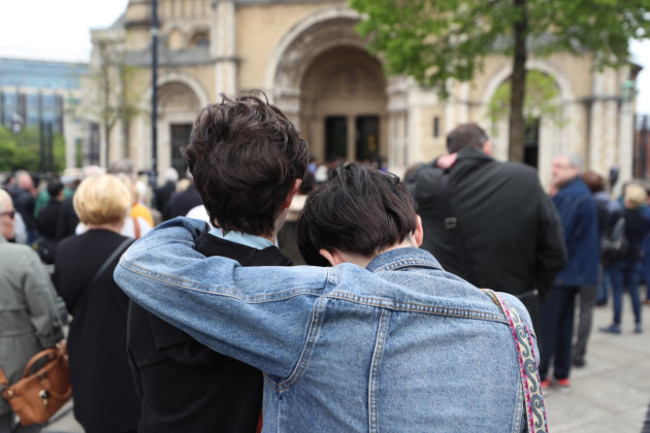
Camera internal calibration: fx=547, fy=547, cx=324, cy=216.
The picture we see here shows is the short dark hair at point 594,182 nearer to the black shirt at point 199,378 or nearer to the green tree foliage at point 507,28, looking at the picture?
the green tree foliage at point 507,28

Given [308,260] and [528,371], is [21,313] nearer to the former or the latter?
[308,260]

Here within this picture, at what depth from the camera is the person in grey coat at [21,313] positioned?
119 inches

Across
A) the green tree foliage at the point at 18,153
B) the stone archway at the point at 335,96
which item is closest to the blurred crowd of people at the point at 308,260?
the stone archway at the point at 335,96

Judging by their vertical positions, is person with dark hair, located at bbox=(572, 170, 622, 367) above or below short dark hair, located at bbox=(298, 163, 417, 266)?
below

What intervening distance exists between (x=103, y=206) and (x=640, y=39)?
28.5 feet

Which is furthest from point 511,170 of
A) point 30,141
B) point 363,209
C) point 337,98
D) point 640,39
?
point 30,141

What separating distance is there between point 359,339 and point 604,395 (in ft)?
15.6

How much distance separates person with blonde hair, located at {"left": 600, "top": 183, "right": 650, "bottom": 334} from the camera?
7.11 m

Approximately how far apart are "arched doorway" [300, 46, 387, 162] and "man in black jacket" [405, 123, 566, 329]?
24.8 m

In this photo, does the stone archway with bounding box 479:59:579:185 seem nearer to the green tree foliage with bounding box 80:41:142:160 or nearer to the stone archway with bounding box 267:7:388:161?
the stone archway with bounding box 267:7:388:161

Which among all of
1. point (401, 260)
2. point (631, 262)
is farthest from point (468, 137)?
point (631, 262)

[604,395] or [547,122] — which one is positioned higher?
[547,122]

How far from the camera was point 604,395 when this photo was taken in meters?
4.97

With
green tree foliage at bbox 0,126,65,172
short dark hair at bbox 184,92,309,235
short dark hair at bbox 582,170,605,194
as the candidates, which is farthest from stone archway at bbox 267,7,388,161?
green tree foliage at bbox 0,126,65,172
